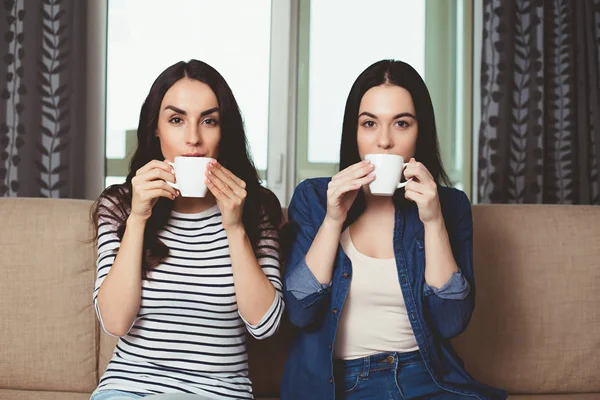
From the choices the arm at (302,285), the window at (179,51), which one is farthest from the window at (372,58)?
the arm at (302,285)

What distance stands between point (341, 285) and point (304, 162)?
171cm

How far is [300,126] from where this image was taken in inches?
122

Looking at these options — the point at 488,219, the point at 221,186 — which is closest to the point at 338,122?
the point at 488,219

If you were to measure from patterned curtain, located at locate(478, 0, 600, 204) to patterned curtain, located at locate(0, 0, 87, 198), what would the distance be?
5.83 ft

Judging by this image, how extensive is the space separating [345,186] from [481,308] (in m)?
0.68

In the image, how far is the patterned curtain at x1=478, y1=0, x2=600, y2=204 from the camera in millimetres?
2938

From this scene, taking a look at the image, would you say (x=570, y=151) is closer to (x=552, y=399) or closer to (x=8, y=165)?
(x=552, y=399)

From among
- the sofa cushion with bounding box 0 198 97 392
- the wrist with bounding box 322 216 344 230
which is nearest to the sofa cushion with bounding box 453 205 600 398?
the wrist with bounding box 322 216 344 230

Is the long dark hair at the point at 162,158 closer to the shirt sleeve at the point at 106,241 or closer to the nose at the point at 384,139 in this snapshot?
the shirt sleeve at the point at 106,241

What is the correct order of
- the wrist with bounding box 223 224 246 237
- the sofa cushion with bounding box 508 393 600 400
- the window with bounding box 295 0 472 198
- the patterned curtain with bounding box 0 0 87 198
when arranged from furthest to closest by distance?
the window with bounding box 295 0 472 198 → the patterned curtain with bounding box 0 0 87 198 → the sofa cushion with bounding box 508 393 600 400 → the wrist with bounding box 223 224 246 237

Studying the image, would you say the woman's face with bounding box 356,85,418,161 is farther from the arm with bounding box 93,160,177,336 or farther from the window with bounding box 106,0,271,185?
the window with bounding box 106,0,271,185

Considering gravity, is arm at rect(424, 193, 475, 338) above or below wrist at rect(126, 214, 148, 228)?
below

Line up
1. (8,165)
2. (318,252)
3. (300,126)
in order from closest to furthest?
(318,252) < (8,165) < (300,126)

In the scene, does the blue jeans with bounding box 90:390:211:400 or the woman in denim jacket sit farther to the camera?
the woman in denim jacket
